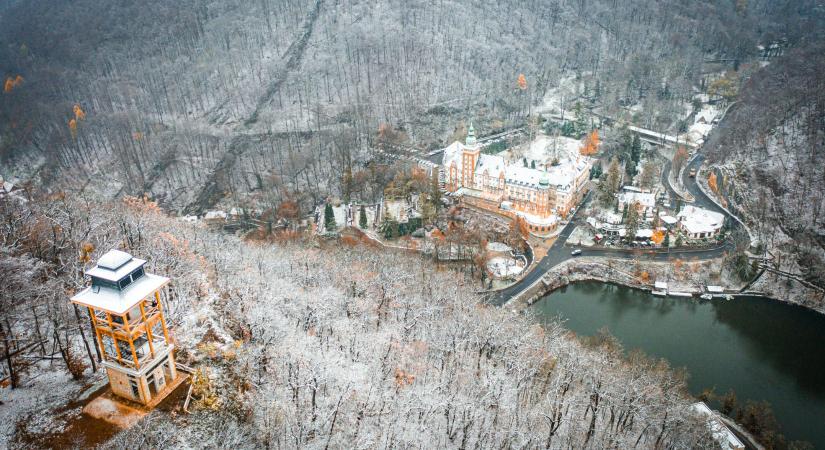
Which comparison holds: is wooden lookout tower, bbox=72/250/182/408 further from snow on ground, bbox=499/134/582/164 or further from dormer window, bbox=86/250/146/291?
snow on ground, bbox=499/134/582/164

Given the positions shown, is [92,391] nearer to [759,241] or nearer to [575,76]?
[759,241]

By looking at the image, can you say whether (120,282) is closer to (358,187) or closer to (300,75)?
(358,187)

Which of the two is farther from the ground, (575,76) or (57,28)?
(57,28)

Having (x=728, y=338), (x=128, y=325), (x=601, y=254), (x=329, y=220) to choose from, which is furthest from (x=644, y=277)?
(x=128, y=325)

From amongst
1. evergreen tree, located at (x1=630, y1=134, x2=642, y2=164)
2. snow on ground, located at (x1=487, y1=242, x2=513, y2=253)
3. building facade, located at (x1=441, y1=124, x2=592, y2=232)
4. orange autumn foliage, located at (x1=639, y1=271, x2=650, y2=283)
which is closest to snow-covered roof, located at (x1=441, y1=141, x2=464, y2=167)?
building facade, located at (x1=441, y1=124, x2=592, y2=232)

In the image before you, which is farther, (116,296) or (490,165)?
(490,165)

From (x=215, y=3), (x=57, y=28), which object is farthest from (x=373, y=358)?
(x=57, y=28)

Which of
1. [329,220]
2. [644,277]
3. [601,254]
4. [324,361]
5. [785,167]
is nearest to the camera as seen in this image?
[324,361]

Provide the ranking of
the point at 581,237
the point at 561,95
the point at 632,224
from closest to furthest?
the point at 632,224 < the point at 581,237 < the point at 561,95
